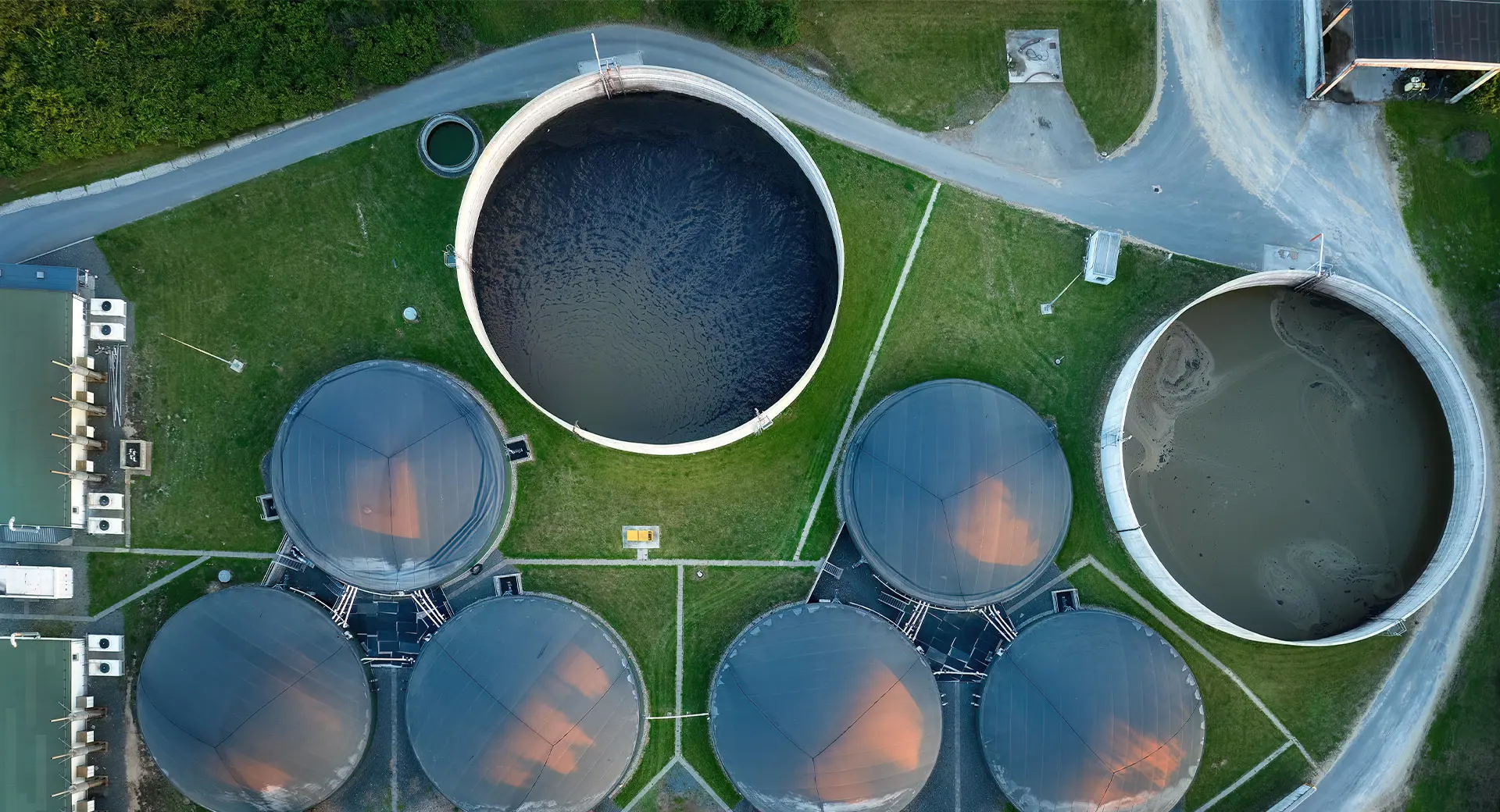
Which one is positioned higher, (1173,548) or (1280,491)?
(1280,491)

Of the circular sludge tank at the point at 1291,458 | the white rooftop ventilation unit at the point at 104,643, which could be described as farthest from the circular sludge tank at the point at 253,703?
the circular sludge tank at the point at 1291,458

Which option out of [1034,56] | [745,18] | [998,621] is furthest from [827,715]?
[1034,56]

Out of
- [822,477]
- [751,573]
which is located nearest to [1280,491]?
[822,477]

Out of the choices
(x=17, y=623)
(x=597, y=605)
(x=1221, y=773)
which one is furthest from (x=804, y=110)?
(x=17, y=623)

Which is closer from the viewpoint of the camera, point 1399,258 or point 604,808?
point 604,808

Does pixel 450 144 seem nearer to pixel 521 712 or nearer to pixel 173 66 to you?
pixel 173 66

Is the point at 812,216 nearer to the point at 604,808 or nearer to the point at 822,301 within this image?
the point at 822,301

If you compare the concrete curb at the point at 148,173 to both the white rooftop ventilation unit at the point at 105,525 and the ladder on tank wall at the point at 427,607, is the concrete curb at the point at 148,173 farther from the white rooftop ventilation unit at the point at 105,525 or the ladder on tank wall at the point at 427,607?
the ladder on tank wall at the point at 427,607

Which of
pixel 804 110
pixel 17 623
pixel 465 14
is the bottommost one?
pixel 17 623
